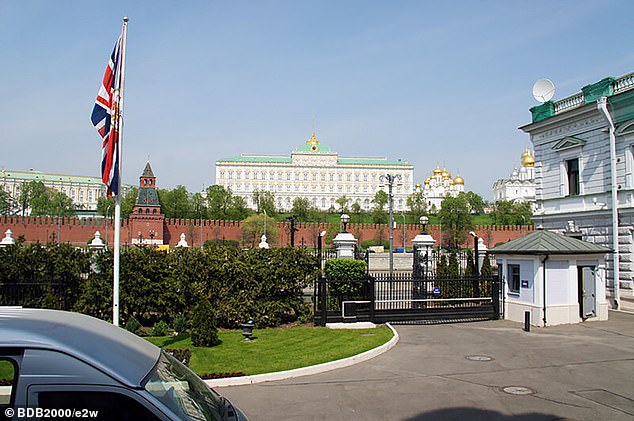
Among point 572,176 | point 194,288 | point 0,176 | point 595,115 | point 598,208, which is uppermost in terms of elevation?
point 0,176

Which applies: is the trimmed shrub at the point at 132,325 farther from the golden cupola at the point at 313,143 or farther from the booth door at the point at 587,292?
the golden cupola at the point at 313,143

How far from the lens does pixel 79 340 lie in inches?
120

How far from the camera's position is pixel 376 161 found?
493 feet

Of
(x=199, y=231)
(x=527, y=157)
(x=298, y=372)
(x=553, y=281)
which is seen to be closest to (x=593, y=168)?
(x=553, y=281)

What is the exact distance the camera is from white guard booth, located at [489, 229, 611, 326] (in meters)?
15.6

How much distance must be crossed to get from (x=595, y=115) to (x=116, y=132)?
1970 cm

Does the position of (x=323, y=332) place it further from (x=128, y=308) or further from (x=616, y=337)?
(x=616, y=337)

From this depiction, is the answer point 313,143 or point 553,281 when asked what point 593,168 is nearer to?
point 553,281

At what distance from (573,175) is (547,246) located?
9394 mm

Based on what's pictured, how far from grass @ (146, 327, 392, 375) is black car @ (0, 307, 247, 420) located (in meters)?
6.68

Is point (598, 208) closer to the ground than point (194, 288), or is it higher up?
higher up

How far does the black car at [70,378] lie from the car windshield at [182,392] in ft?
0.04

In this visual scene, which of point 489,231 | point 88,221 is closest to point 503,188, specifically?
point 489,231

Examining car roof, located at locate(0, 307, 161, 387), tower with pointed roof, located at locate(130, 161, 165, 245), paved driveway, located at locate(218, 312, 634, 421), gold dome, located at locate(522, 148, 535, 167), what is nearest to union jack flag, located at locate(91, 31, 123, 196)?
paved driveway, located at locate(218, 312, 634, 421)
